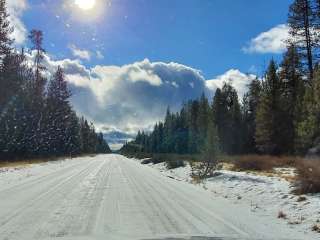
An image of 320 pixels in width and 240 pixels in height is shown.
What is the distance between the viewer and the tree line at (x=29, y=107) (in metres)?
53.0

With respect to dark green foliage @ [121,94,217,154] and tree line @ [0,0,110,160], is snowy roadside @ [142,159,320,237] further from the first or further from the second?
dark green foliage @ [121,94,217,154]

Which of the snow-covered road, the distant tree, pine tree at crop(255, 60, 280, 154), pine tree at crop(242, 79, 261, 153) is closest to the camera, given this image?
the snow-covered road

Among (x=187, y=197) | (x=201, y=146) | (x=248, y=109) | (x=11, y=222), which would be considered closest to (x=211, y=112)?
(x=248, y=109)

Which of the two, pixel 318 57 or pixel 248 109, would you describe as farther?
pixel 248 109

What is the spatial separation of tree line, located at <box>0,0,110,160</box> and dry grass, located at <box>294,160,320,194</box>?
1478 inches

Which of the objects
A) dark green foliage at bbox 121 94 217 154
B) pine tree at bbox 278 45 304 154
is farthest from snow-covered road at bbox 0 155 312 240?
dark green foliage at bbox 121 94 217 154

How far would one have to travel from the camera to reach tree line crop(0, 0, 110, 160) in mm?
53000

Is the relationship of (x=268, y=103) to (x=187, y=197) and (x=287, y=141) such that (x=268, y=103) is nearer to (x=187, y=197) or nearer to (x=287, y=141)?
(x=287, y=141)

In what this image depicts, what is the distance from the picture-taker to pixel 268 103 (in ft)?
182

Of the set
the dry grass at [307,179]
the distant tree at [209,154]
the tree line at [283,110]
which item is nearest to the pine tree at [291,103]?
the tree line at [283,110]

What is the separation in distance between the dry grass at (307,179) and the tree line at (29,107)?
37.5m

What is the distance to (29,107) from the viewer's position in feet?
206

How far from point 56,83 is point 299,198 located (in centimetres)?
7081

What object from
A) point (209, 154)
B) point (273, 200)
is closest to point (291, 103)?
point (209, 154)
